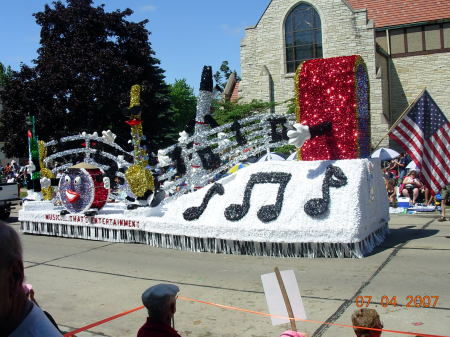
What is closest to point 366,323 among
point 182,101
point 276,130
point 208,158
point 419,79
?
point 276,130

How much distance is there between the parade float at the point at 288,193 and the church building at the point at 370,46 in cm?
1712

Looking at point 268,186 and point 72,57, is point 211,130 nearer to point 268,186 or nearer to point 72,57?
point 268,186

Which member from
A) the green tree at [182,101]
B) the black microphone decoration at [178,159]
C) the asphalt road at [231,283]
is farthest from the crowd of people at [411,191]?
the green tree at [182,101]

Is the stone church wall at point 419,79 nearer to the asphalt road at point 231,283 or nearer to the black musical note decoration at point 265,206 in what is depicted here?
the asphalt road at point 231,283

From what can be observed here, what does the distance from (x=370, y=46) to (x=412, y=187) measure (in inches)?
486

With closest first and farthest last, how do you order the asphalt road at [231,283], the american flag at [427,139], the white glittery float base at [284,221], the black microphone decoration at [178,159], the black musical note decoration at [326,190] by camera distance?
the asphalt road at [231,283] < the white glittery float base at [284,221] < the black musical note decoration at [326,190] < the american flag at [427,139] < the black microphone decoration at [178,159]

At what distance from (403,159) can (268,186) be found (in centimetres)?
1242

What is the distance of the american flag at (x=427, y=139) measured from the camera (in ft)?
30.3

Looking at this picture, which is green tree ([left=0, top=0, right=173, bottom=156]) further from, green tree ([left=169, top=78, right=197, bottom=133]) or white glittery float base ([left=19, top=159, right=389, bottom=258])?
green tree ([left=169, top=78, right=197, bottom=133])

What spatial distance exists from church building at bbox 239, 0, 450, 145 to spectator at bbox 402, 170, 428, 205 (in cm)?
999

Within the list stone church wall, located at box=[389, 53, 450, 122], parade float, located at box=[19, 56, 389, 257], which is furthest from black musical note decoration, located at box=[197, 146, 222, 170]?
stone church wall, located at box=[389, 53, 450, 122]

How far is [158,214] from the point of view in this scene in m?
10.3

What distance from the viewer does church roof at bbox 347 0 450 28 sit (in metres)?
27.0
